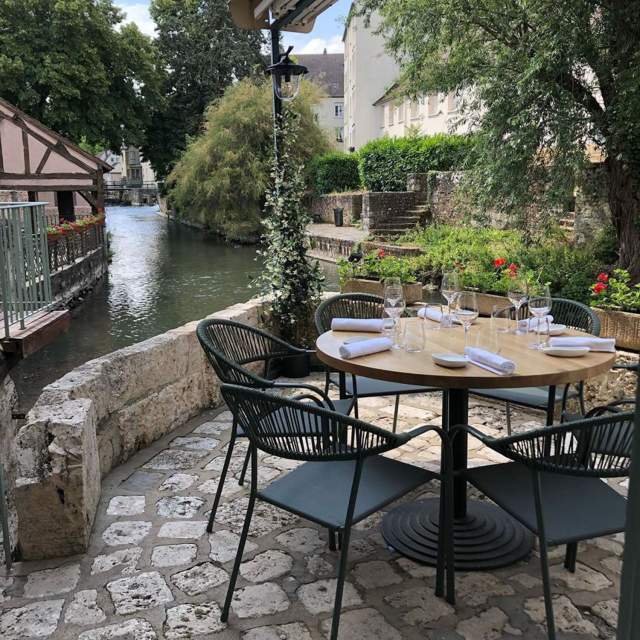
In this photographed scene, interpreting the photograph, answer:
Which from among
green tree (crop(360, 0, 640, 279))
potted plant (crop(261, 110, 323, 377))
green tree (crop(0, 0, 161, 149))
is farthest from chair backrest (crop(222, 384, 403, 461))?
green tree (crop(0, 0, 161, 149))

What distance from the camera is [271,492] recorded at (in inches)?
90.9

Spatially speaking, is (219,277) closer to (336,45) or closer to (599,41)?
(599,41)

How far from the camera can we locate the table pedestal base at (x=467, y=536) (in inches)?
104

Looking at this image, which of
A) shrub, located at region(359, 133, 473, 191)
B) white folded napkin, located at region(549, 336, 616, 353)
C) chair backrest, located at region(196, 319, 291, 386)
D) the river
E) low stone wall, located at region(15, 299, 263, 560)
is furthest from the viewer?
shrub, located at region(359, 133, 473, 191)

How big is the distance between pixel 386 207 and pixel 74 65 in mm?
13809

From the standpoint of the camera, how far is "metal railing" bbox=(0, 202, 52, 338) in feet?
14.2

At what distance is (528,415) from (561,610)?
7.14 feet

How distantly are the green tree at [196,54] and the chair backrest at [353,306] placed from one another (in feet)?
102

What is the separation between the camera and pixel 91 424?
298 centimetres

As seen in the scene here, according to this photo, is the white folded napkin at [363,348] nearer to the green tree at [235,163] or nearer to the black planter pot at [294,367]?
the black planter pot at [294,367]

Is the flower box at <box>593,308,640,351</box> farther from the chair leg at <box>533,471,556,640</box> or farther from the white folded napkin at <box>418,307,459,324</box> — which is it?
the chair leg at <box>533,471,556,640</box>

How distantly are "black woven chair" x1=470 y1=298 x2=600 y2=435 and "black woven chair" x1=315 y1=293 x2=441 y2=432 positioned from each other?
17.1 inches

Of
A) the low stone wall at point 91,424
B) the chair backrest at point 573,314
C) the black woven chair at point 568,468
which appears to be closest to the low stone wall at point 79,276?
the low stone wall at point 91,424

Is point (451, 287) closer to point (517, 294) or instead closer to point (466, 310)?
point (466, 310)
